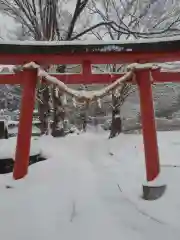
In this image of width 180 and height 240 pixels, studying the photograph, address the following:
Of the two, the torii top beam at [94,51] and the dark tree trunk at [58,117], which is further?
the dark tree trunk at [58,117]

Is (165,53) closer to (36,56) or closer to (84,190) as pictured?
(36,56)

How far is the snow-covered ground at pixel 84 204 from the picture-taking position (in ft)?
14.7

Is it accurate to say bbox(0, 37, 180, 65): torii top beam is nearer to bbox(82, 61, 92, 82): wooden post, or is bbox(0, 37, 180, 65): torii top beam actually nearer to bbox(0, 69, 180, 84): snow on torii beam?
bbox(82, 61, 92, 82): wooden post

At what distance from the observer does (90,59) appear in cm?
572

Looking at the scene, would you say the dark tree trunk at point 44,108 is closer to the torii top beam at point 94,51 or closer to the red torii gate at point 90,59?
the red torii gate at point 90,59

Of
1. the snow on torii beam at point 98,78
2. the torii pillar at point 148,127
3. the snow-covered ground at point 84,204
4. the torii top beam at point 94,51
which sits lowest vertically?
the snow-covered ground at point 84,204

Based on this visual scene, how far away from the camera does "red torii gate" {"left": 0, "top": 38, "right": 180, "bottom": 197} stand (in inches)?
217

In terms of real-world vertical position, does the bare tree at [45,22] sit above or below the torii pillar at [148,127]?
above

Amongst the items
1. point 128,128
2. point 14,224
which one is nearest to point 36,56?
point 14,224

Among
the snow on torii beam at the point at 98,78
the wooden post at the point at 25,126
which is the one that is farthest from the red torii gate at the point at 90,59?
the snow on torii beam at the point at 98,78

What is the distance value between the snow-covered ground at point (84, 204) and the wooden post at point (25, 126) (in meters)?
0.23

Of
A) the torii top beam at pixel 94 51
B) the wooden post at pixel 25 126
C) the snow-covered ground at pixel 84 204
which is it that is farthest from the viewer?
the wooden post at pixel 25 126

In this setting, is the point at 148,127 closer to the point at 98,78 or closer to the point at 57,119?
the point at 98,78

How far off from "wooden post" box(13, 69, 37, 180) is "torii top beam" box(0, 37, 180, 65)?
14.4 inches
